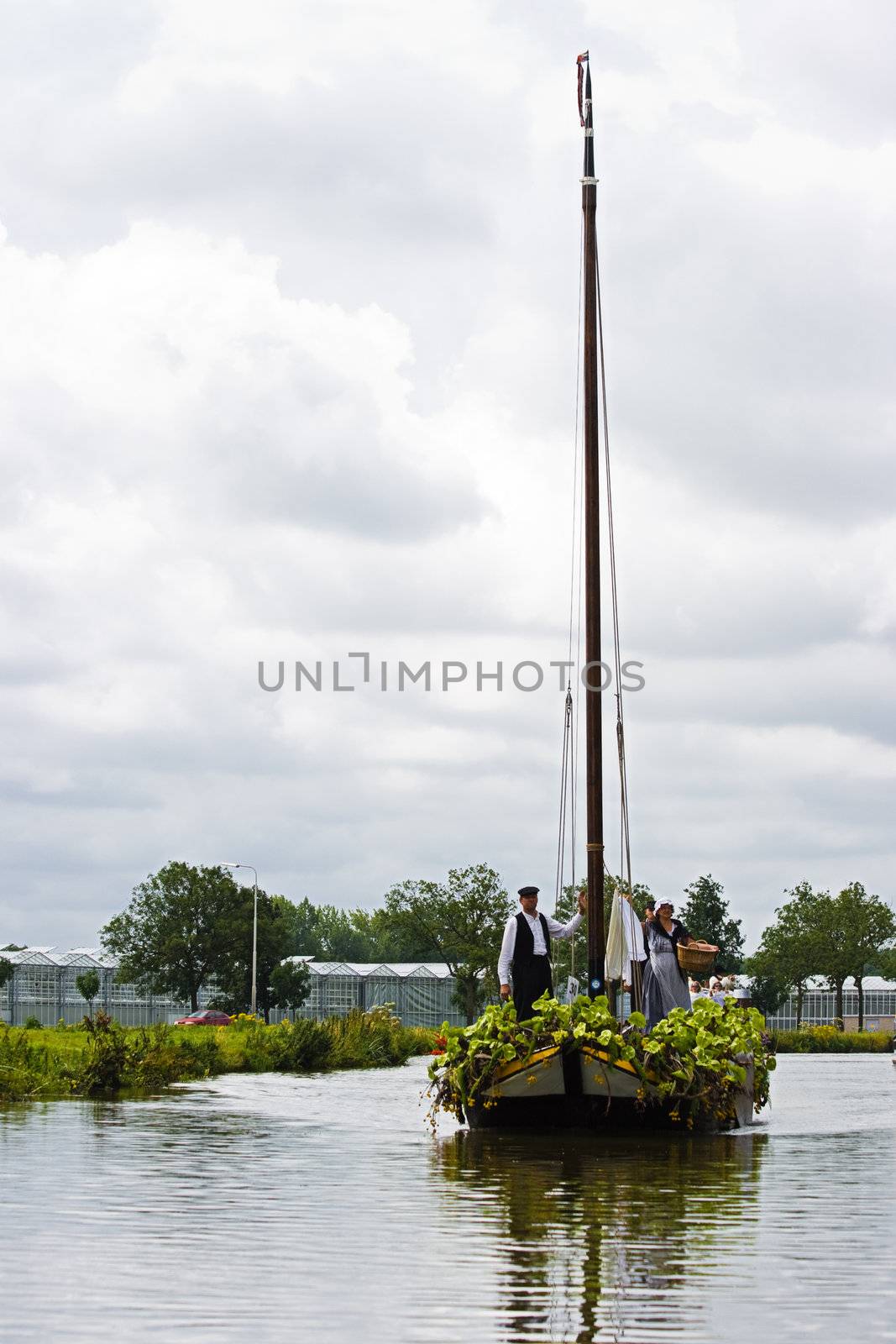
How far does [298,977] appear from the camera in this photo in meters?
77.8

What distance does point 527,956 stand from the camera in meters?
17.2

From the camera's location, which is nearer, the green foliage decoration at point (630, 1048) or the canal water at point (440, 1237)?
the canal water at point (440, 1237)

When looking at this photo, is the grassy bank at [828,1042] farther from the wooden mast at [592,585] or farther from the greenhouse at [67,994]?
the wooden mast at [592,585]

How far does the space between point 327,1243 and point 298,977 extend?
69.9 metres

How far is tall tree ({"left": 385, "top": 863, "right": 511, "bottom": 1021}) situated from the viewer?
75.3 metres

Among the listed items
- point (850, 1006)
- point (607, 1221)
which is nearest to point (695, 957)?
point (607, 1221)

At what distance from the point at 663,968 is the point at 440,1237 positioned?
9244 mm

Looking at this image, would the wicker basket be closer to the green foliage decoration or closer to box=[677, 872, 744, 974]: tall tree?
the green foliage decoration

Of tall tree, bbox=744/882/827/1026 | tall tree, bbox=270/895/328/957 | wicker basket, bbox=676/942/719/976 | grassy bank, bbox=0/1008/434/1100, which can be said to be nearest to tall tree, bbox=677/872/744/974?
tall tree, bbox=744/882/827/1026

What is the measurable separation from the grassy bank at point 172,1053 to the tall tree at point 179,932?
111ft

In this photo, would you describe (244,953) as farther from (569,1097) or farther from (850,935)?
(569,1097)

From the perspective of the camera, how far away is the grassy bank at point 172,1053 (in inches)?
960

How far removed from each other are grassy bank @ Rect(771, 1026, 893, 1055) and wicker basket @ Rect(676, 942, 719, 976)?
55881 mm

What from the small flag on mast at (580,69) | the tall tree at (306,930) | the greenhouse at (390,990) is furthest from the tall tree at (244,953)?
the tall tree at (306,930)
